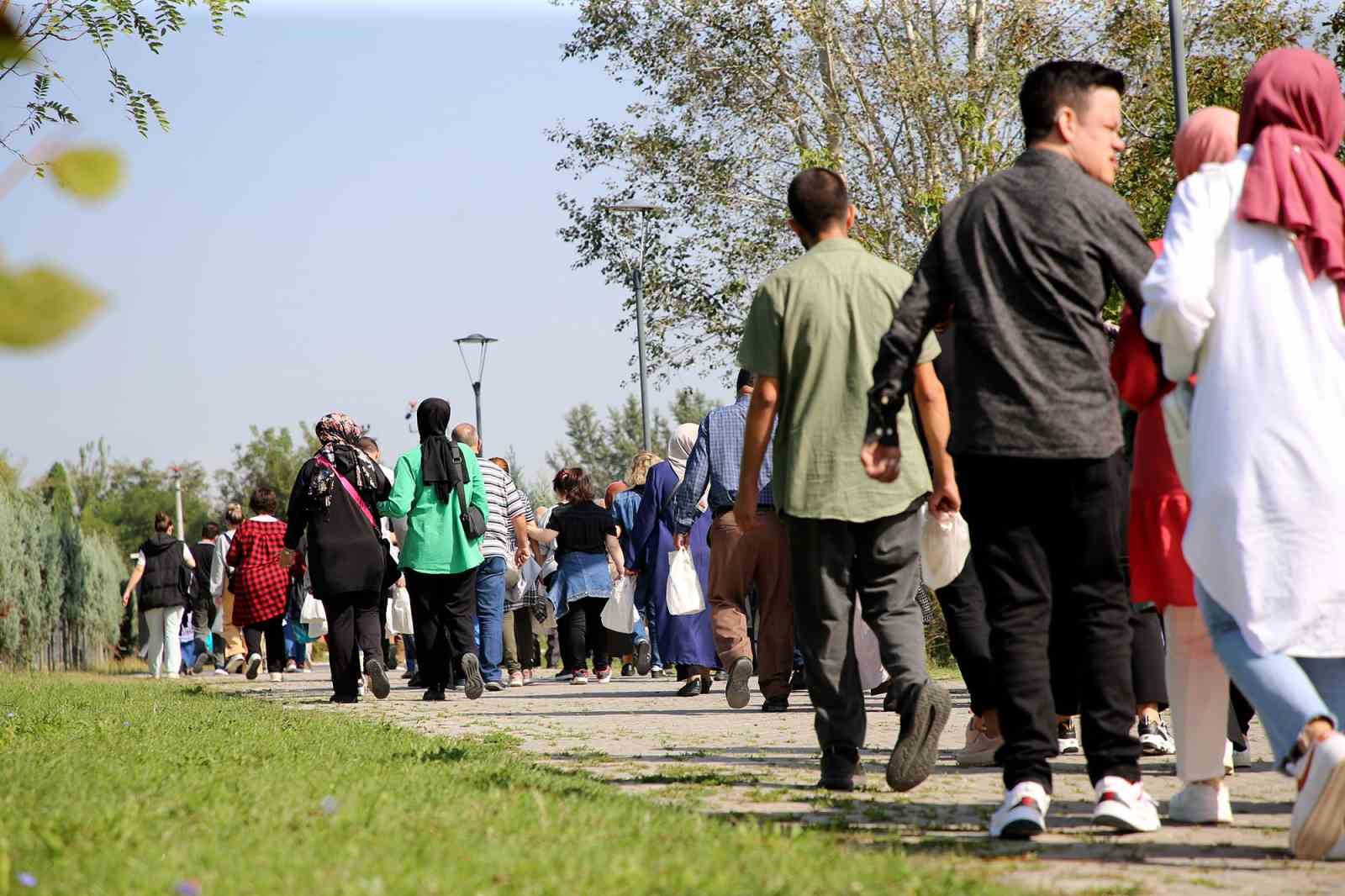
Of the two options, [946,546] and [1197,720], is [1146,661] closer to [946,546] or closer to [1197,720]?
[946,546]

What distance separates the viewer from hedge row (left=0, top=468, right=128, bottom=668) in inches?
990

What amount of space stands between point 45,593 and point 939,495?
22.8 meters

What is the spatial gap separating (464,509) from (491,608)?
1747mm

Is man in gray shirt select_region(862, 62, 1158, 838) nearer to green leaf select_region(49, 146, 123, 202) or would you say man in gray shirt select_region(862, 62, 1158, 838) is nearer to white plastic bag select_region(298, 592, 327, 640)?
green leaf select_region(49, 146, 123, 202)

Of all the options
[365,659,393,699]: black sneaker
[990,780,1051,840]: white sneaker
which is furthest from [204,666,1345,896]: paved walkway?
[365,659,393,699]: black sneaker

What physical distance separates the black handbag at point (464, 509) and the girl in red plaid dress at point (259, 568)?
556 cm

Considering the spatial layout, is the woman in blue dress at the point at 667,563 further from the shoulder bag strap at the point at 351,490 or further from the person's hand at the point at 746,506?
the person's hand at the point at 746,506

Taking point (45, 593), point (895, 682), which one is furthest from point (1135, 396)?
point (45, 593)

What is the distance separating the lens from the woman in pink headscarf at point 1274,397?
4.21 m

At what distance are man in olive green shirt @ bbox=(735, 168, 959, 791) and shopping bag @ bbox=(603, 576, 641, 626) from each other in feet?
25.6

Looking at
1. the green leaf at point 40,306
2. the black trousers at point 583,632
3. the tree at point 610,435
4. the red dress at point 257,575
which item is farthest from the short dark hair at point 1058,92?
the tree at point 610,435

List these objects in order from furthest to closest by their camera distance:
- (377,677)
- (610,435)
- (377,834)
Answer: (610,435) → (377,677) → (377,834)

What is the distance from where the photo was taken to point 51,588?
2600cm

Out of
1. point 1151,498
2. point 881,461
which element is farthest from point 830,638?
point 1151,498
